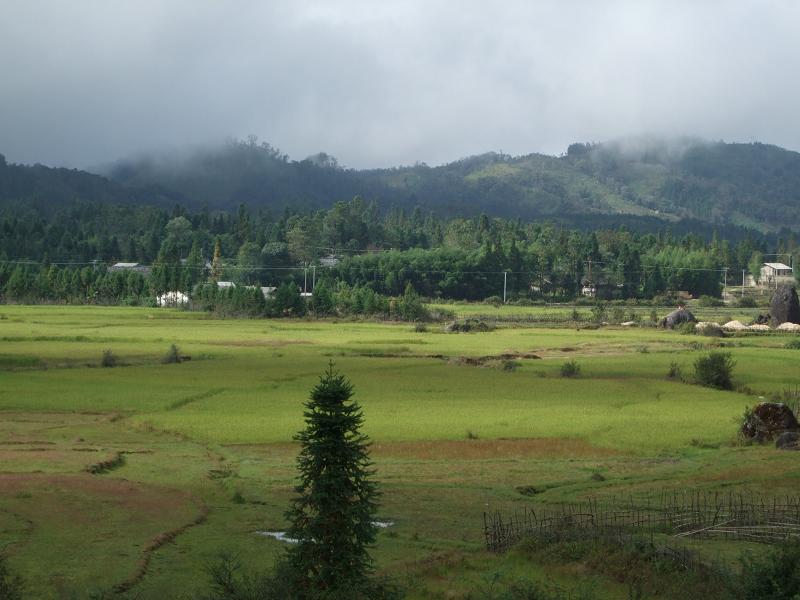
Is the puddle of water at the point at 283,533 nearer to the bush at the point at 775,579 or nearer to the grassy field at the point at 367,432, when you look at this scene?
the grassy field at the point at 367,432

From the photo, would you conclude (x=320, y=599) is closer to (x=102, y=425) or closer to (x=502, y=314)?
(x=102, y=425)

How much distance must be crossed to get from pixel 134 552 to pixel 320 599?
6.98 m

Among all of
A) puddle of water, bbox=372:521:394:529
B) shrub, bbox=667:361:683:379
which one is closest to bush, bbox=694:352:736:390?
shrub, bbox=667:361:683:379

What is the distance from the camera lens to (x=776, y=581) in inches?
782

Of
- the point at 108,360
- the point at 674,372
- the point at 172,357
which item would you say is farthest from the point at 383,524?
the point at 172,357

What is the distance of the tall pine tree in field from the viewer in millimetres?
21484

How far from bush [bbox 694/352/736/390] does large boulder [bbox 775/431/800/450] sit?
58.0 feet

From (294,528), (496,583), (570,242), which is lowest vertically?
(496,583)

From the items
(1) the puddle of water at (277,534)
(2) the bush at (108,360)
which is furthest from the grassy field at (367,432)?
(2) the bush at (108,360)

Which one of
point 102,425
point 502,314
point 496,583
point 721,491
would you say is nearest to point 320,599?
point 496,583

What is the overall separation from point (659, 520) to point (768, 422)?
16.8 metres

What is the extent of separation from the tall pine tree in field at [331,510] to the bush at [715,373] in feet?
138

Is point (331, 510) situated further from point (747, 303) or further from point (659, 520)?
point (747, 303)

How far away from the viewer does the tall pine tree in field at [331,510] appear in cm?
2148
